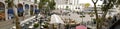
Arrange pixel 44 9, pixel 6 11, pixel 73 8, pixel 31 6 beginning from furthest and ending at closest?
pixel 73 8
pixel 31 6
pixel 44 9
pixel 6 11

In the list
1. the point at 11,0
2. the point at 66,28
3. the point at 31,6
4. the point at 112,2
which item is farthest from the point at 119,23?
the point at 31,6

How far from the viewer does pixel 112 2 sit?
20.9m

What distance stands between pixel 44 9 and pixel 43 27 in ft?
99.4

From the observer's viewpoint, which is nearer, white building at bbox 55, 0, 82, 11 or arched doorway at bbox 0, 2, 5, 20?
arched doorway at bbox 0, 2, 5, 20

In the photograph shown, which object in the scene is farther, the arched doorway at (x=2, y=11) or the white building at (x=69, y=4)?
the white building at (x=69, y=4)

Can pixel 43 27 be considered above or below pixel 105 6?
below

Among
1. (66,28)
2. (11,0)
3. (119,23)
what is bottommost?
(66,28)

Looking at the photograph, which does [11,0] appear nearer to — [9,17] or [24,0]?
[9,17]

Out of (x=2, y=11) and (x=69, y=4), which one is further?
(x=69, y=4)

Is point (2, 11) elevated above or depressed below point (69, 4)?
below

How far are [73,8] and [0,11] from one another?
7924 cm

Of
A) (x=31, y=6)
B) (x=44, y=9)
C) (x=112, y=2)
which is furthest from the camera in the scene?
(x=31, y=6)

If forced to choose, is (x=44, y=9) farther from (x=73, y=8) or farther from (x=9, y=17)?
(x=73, y=8)

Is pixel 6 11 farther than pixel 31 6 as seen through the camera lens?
No
